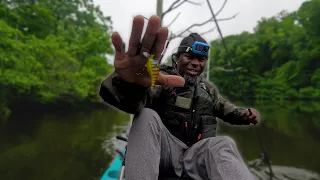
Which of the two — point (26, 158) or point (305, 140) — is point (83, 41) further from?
Result: point (305, 140)

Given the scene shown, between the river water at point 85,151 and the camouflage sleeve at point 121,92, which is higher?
the camouflage sleeve at point 121,92

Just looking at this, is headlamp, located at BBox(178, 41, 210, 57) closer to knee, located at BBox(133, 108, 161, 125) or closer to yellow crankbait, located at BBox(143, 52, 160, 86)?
knee, located at BBox(133, 108, 161, 125)

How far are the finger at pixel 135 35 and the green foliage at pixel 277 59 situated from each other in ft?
96.6

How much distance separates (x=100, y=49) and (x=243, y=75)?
24.0 m

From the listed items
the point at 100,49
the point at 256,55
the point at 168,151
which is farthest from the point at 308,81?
the point at 168,151

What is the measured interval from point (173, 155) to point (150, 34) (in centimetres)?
89

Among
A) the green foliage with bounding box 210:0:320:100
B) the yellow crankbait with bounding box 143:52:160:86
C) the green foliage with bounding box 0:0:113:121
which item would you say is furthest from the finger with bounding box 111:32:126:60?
the green foliage with bounding box 210:0:320:100

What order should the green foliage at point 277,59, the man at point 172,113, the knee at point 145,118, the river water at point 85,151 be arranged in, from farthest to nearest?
1. the green foliage at point 277,59
2. the river water at point 85,151
3. the knee at point 145,118
4. the man at point 172,113

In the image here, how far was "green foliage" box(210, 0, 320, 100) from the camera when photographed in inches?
1155

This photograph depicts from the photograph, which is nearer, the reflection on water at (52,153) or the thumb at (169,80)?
the thumb at (169,80)

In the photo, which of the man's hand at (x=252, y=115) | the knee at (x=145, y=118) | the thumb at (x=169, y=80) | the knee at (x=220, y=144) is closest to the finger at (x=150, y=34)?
the thumb at (x=169, y=80)

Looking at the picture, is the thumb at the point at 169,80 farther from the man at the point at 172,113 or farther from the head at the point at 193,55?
the head at the point at 193,55

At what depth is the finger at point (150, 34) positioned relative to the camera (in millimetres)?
1155

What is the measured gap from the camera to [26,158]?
884cm
